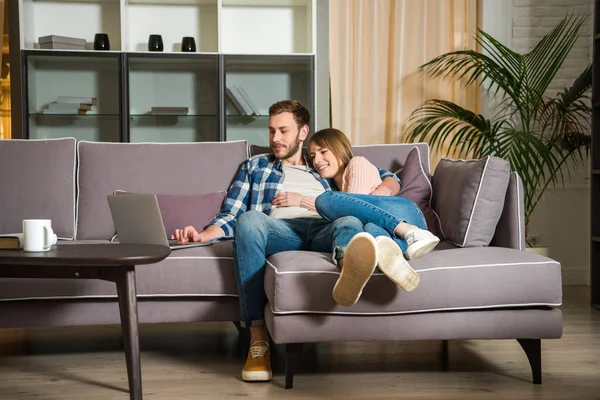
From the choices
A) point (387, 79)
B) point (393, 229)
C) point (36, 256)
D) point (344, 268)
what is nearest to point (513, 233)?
point (393, 229)

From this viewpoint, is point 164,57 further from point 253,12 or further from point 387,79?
point 387,79

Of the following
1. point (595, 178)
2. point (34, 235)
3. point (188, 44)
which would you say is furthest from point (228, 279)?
point (188, 44)

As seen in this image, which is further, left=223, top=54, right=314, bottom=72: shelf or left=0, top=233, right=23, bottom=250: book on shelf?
left=223, top=54, right=314, bottom=72: shelf

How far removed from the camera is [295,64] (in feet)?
14.5

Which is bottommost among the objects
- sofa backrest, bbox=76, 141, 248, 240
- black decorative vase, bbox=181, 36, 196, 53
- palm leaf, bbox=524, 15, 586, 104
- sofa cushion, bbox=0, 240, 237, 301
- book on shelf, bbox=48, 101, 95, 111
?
sofa cushion, bbox=0, 240, 237, 301

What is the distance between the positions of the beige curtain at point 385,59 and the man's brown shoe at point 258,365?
239 centimetres

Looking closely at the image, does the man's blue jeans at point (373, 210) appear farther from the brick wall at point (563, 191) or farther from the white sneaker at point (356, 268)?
the brick wall at point (563, 191)

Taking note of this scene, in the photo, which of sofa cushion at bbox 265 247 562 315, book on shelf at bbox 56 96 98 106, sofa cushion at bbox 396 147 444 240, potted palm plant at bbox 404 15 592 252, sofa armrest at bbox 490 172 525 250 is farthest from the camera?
book on shelf at bbox 56 96 98 106

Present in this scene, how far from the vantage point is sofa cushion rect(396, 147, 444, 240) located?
2.88 metres

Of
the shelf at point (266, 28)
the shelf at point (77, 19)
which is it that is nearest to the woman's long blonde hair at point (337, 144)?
the shelf at point (266, 28)

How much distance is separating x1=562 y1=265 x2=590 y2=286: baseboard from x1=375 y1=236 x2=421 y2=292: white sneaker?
110 inches

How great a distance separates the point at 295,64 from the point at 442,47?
3.19ft

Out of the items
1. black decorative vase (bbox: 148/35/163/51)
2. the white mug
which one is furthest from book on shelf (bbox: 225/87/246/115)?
the white mug

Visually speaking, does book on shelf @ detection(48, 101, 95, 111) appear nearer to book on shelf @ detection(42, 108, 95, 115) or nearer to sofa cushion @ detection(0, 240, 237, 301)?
book on shelf @ detection(42, 108, 95, 115)
